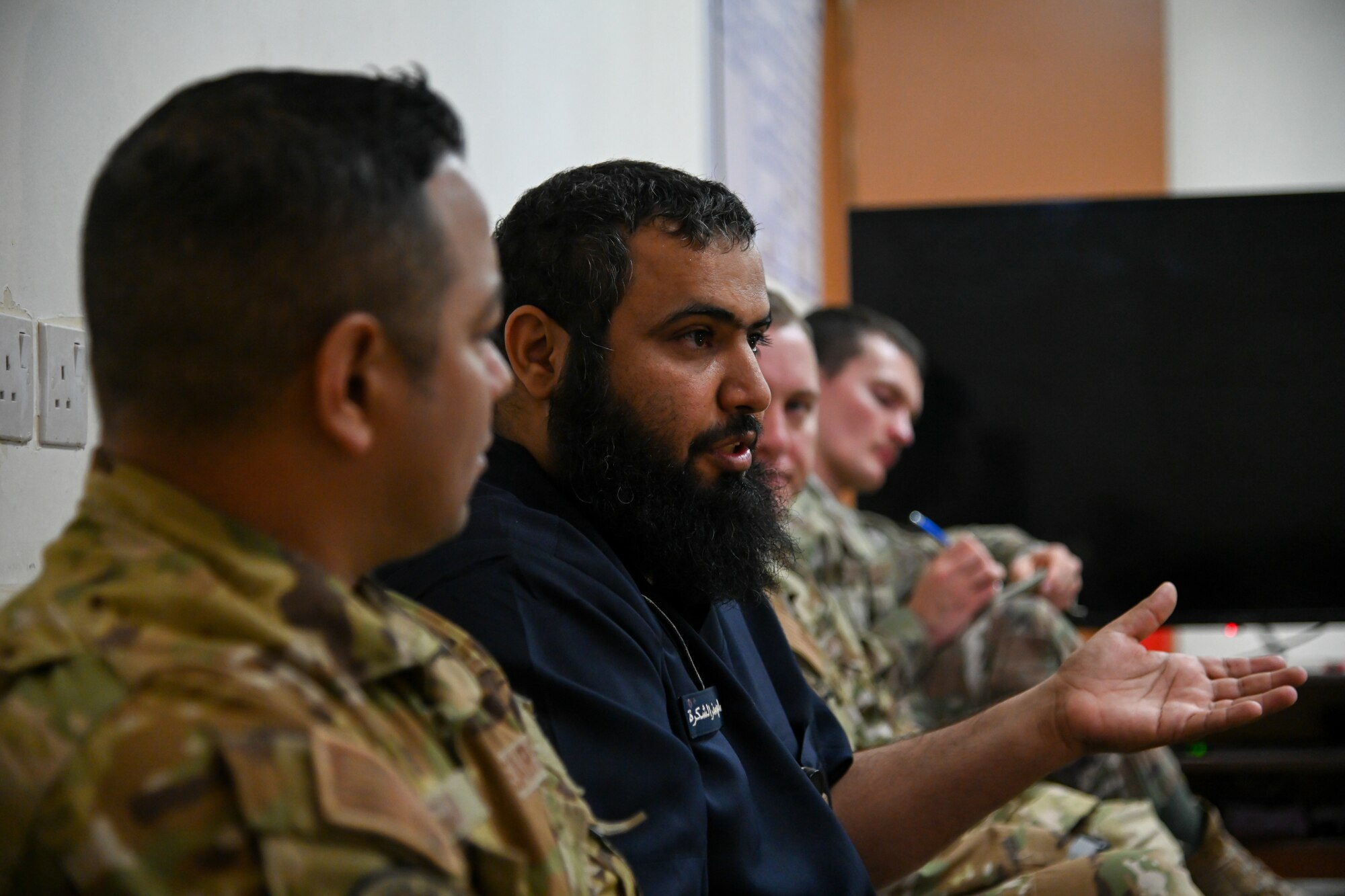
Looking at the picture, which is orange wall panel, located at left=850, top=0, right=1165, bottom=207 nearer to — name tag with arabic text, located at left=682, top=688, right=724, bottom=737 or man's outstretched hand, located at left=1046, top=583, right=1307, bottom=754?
man's outstretched hand, located at left=1046, top=583, right=1307, bottom=754

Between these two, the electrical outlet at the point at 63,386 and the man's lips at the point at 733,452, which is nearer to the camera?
the electrical outlet at the point at 63,386

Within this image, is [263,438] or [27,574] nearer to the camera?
[263,438]

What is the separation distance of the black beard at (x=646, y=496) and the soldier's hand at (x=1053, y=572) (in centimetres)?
139

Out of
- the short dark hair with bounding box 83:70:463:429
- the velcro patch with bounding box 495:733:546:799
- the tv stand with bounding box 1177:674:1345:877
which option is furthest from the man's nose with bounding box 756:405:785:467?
the tv stand with bounding box 1177:674:1345:877

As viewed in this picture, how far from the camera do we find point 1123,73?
153 inches

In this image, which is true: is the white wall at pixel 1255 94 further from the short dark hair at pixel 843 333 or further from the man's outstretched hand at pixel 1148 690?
the man's outstretched hand at pixel 1148 690

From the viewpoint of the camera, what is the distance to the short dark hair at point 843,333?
258 centimetres

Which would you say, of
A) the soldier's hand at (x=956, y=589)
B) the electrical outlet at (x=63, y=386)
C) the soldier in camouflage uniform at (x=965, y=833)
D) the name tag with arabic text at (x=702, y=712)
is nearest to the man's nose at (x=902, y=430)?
the soldier's hand at (x=956, y=589)

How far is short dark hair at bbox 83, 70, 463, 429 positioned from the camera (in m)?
0.53

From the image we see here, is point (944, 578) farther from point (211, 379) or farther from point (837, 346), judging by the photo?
point (211, 379)

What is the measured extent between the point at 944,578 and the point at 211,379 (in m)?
1.78

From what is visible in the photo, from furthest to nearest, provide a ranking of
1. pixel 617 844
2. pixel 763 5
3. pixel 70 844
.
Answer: pixel 763 5, pixel 617 844, pixel 70 844

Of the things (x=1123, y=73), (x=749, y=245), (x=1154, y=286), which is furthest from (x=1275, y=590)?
(x=749, y=245)

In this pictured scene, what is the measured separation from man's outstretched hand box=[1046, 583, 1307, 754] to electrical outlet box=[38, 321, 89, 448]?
0.87 m
